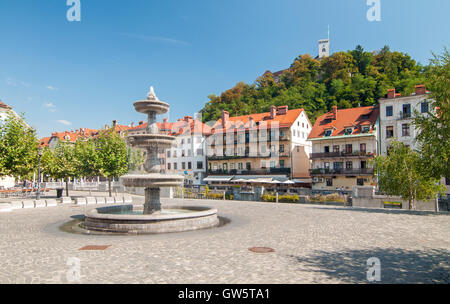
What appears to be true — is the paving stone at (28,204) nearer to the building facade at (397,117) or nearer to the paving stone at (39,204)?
the paving stone at (39,204)

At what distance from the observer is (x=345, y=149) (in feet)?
148

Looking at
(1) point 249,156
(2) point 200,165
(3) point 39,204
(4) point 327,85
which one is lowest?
(3) point 39,204

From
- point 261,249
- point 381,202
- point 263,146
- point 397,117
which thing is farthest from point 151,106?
point 263,146

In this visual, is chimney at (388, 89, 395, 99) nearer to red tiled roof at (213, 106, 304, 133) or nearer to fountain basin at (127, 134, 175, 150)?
red tiled roof at (213, 106, 304, 133)

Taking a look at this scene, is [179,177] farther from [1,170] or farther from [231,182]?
[231,182]

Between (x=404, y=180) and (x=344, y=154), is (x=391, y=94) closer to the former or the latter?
(x=344, y=154)

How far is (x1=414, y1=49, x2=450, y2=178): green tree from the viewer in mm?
9539

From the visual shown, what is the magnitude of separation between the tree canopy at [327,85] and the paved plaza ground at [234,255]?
5273cm

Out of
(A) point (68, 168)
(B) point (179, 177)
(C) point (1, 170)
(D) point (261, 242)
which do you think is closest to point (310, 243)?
(D) point (261, 242)

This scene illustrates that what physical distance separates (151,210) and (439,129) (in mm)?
12153

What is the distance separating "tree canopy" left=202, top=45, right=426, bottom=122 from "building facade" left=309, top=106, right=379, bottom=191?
43.2 ft

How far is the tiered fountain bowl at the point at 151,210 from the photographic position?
12164mm

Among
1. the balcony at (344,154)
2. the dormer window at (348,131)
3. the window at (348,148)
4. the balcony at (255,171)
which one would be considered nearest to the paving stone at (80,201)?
the balcony at (255,171)
